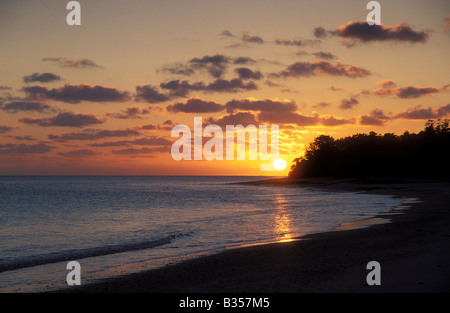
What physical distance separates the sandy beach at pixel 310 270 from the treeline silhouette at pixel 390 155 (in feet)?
348

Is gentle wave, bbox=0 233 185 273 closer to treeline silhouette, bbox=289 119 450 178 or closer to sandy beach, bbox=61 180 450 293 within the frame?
sandy beach, bbox=61 180 450 293

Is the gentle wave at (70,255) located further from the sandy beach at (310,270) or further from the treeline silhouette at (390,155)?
the treeline silhouette at (390,155)

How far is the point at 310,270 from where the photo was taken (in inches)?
509

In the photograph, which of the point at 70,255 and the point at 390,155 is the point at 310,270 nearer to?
the point at 70,255

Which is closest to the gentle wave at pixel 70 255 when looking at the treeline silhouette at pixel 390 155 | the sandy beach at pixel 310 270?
the sandy beach at pixel 310 270

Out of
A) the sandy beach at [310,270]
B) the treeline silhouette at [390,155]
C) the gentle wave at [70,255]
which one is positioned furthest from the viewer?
the treeline silhouette at [390,155]

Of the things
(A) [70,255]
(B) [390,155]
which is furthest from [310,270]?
(B) [390,155]

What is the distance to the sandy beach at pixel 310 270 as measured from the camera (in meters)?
10.9

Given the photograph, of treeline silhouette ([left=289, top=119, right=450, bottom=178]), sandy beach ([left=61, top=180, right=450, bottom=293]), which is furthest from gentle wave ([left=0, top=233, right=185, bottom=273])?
treeline silhouette ([left=289, top=119, right=450, bottom=178])

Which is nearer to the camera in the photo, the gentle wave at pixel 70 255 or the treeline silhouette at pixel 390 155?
the gentle wave at pixel 70 255

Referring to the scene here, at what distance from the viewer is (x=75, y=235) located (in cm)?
2709

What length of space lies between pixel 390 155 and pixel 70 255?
129 meters

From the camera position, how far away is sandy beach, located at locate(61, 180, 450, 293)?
1091 cm

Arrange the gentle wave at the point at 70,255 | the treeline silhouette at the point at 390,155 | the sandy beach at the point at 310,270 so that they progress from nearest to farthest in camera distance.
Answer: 1. the sandy beach at the point at 310,270
2. the gentle wave at the point at 70,255
3. the treeline silhouette at the point at 390,155
